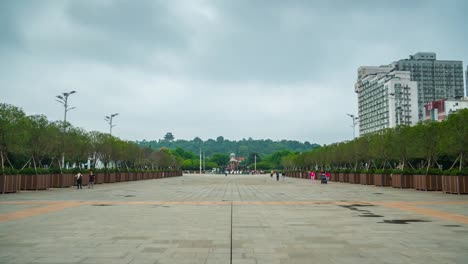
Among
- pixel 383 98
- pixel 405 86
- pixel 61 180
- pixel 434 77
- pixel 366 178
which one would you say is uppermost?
pixel 434 77

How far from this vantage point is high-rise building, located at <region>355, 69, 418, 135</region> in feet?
447

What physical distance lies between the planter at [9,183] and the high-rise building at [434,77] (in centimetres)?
16967

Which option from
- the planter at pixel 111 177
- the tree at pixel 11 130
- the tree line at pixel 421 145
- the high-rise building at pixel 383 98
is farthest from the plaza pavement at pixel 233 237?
the high-rise building at pixel 383 98

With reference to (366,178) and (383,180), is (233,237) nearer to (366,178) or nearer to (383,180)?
(383,180)

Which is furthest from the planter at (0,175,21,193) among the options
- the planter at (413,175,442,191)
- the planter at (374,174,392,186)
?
the planter at (374,174,392,186)

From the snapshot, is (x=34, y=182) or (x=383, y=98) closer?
(x=34, y=182)

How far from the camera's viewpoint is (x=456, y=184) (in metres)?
28.5

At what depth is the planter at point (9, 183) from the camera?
1110 inches

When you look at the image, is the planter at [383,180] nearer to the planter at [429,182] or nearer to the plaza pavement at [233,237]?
the planter at [429,182]

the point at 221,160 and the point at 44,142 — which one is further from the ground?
the point at 44,142

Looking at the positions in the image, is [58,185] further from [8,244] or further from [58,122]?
[8,244]

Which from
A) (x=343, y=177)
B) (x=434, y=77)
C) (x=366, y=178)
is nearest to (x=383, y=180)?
(x=366, y=178)

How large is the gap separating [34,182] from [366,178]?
35.3 metres

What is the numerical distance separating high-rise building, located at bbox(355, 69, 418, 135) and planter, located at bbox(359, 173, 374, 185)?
76.4 metres
